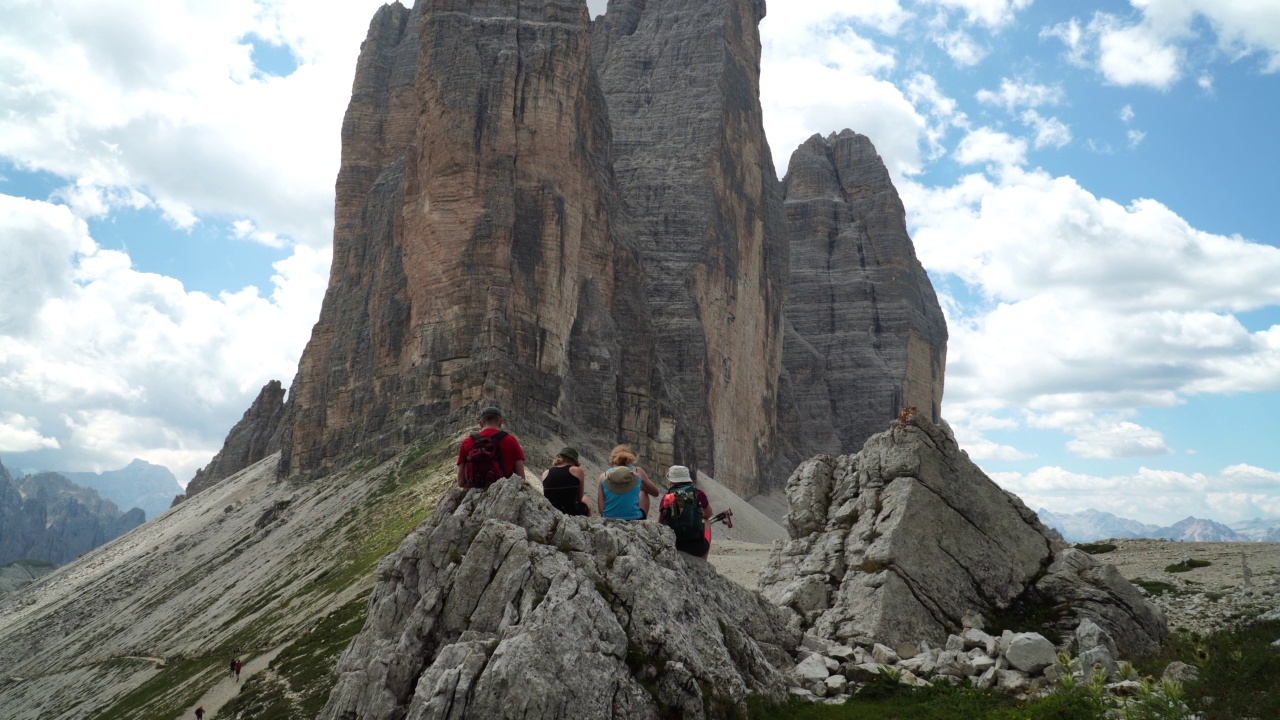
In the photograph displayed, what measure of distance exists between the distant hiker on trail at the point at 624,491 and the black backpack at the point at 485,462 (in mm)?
1784

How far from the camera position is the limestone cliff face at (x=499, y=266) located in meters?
71.4

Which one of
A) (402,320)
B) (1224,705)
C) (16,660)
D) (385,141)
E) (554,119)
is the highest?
(385,141)

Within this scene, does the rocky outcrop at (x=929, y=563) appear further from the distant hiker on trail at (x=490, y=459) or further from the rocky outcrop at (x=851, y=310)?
the rocky outcrop at (x=851, y=310)

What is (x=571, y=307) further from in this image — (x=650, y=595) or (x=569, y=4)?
(x=650, y=595)

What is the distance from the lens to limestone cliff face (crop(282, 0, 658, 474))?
234 feet

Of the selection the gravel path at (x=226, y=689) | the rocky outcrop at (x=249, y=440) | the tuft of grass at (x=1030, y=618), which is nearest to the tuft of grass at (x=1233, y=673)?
the tuft of grass at (x=1030, y=618)

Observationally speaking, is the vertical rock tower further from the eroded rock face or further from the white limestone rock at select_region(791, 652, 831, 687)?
the white limestone rock at select_region(791, 652, 831, 687)

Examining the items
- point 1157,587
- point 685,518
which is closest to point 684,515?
point 685,518

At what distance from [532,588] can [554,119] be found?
6987 cm

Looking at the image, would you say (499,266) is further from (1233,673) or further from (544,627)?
(1233,673)

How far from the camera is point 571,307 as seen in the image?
→ 8012 centimetres

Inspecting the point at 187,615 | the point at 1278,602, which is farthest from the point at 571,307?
the point at 1278,602

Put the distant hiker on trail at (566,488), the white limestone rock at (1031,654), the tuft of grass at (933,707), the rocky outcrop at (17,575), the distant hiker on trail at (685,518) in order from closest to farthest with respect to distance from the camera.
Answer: the tuft of grass at (933,707)
the white limestone rock at (1031,654)
the distant hiker on trail at (566,488)
the distant hiker on trail at (685,518)
the rocky outcrop at (17,575)

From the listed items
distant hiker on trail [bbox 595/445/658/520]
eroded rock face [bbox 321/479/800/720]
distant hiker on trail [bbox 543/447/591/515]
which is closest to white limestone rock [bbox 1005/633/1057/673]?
eroded rock face [bbox 321/479/800/720]
